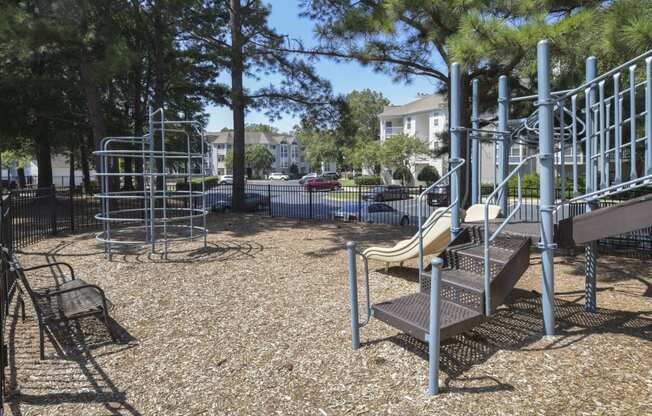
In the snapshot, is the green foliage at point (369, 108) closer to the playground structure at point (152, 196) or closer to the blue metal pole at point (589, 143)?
the playground structure at point (152, 196)

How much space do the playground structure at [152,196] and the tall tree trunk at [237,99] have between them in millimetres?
1350

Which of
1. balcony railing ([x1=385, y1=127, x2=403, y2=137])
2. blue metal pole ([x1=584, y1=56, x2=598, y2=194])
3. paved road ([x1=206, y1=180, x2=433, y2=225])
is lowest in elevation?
paved road ([x1=206, y1=180, x2=433, y2=225])

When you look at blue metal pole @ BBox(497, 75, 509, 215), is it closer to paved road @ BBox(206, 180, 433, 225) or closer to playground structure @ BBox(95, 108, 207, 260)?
playground structure @ BBox(95, 108, 207, 260)

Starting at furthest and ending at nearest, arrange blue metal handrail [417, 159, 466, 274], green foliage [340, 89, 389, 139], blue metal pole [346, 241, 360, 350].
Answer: green foliage [340, 89, 389, 139] → blue metal handrail [417, 159, 466, 274] → blue metal pole [346, 241, 360, 350]

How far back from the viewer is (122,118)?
19.3m

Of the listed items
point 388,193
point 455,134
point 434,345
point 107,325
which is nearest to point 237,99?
point 388,193

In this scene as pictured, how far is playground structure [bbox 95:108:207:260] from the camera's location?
299 inches

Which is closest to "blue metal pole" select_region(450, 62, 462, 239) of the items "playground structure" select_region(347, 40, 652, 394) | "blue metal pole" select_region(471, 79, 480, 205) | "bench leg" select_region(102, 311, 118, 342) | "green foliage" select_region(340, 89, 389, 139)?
"playground structure" select_region(347, 40, 652, 394)

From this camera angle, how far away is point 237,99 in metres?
13.9

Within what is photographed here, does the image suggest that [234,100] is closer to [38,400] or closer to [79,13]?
[79,13]

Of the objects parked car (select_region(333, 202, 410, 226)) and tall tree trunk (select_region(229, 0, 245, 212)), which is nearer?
tall tree trunk (select_region(229, 0, 245, 212))

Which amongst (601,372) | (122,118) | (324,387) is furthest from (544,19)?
(122,118)

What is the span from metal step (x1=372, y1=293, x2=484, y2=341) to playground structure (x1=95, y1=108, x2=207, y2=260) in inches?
176

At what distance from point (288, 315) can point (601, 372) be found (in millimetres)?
2819
